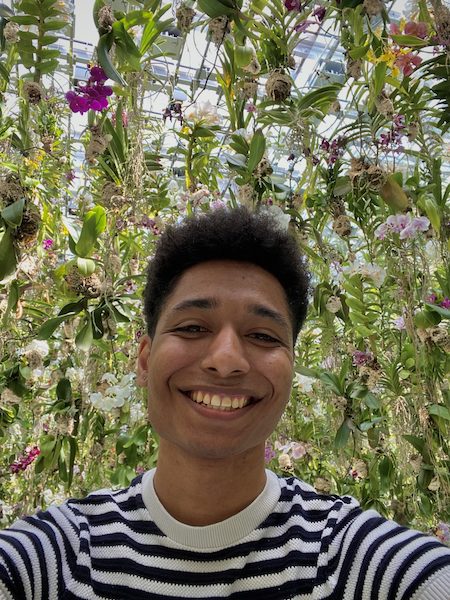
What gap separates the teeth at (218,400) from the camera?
0.58 meters

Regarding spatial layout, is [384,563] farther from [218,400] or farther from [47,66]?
[47,66]

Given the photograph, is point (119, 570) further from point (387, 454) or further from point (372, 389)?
point (387, 454)

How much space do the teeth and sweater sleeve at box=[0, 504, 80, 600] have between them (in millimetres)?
219

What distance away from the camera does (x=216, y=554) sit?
0.57m

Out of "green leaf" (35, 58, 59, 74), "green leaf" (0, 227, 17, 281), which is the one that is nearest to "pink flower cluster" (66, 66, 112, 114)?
"green leaf" (35, 58, 59, 74)

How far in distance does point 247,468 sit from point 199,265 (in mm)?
264

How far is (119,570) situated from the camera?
0.57m

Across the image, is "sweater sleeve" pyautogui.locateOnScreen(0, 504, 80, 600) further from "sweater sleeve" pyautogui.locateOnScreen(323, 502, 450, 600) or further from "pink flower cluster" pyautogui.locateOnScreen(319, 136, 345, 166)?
"pink flower cluster" pyautogui.locateOnScreen(319, 136, 345, 166)

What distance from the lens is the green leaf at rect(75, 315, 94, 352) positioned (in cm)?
112

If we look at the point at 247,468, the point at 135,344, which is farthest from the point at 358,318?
the point at 247,468

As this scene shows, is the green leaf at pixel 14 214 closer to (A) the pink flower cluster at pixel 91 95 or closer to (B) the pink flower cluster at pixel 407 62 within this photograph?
(A) the pink flower cluster at pixel 91 95

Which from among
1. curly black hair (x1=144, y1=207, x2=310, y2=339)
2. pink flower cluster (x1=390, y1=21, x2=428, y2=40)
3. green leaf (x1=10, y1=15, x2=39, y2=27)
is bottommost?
curly black hair (x1=144, y1=207, x2=310, y2=339)

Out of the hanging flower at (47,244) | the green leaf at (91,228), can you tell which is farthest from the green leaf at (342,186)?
the hanging flower at (47,244)

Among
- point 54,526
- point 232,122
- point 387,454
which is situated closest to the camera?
point 54,526
